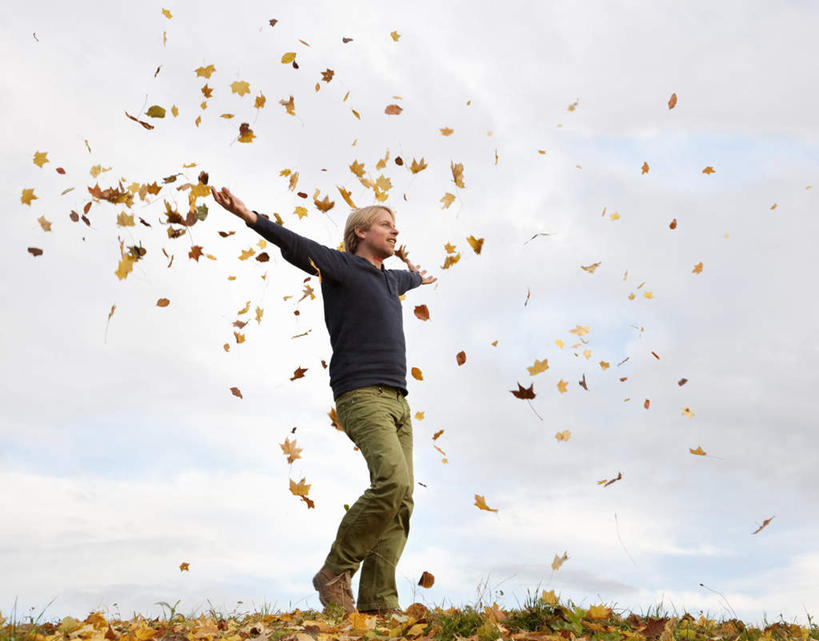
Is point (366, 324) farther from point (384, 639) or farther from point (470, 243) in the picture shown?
point (384, 639)

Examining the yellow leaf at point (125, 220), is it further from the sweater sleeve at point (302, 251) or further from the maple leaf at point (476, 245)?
the maple leaf at point (476, 245)

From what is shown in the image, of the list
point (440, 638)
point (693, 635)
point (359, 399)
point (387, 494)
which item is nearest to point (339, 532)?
point (387, 494)

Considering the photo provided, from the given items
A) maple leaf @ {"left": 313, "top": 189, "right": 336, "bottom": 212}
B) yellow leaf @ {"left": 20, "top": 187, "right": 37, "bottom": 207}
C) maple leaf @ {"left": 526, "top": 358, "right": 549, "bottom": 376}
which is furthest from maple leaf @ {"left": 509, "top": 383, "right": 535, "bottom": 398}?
yellow leaf @ {"left": 20, "top": 187, "right": 37, "bottom": 207}

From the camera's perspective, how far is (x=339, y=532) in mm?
5090

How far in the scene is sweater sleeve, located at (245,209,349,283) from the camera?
16.8ft

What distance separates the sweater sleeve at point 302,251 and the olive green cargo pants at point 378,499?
83cm

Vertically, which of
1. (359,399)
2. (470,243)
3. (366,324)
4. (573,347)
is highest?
(470,243)


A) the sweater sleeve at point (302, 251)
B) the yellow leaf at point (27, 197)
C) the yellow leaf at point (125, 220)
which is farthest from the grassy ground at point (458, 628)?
the yellow leaf at point (27, 197)

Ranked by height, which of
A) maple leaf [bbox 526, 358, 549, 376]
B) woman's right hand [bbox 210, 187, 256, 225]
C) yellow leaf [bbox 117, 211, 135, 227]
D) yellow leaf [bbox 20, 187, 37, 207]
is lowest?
maple leaf [bbox 526, 358, 549, 376]

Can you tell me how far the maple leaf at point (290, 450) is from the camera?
5.80 metres

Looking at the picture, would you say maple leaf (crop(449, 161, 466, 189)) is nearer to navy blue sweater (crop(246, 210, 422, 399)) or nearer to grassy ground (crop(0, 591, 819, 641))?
navy blue sweater (crop(246, 210, 422, 399))

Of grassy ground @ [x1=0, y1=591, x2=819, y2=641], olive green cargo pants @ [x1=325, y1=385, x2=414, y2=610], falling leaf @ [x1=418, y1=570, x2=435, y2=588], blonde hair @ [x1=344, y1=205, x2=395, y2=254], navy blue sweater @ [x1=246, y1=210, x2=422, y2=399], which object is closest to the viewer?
grassy ground @ [x1=0, y1=591, x2=819, y2=641]

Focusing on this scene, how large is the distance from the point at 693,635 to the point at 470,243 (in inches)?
134

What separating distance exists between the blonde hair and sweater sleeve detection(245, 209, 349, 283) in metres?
0.42
